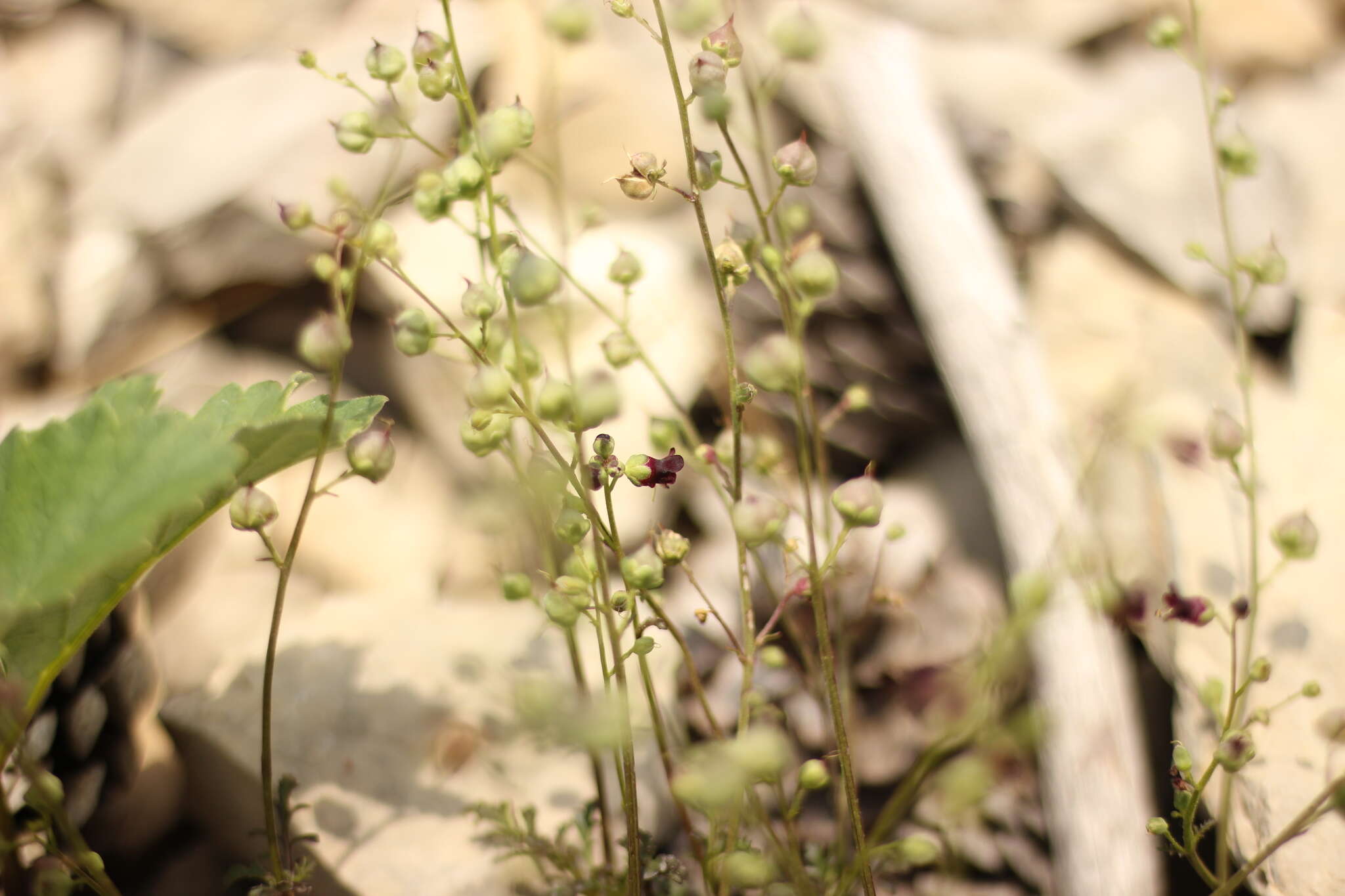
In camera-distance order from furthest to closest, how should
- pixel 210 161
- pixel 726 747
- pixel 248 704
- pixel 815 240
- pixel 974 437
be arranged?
pixel 210 161 < pixel 974 437 < pixel 248 704 < pixel 815 240 < pixel 726 747

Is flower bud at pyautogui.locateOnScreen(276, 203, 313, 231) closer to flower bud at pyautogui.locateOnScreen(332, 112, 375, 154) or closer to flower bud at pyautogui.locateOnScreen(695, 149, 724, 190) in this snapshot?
flower bud at pyautogui.locateOnScreen(332, 112, 375, 154)

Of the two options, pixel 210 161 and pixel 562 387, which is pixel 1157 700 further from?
pixel 210 161

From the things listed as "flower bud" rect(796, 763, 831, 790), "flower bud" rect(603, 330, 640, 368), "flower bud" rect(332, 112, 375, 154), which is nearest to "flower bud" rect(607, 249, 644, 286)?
"flower bud" rect(603, 330, 640, 368)

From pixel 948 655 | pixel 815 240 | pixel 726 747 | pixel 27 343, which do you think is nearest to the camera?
pixel 726 747

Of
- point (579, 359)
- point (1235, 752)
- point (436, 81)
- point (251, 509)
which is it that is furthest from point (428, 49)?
point (579, 359)

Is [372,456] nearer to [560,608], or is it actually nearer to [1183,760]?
[560,608]

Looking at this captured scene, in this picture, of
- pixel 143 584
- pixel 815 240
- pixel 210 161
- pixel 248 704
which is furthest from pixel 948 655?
pixel 210 161

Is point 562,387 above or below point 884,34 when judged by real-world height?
below
